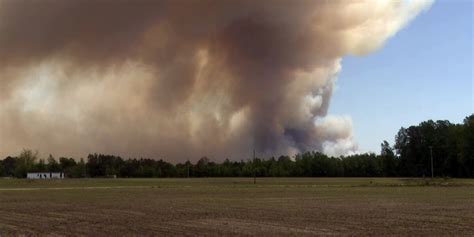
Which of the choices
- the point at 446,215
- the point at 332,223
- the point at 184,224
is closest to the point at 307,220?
the point at 332,223

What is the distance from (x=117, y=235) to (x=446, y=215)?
1997cm

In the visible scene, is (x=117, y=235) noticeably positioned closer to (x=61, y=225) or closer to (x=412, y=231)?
A: (x=61, y=225)

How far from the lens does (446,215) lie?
32.6m

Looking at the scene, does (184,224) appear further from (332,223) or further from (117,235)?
(332,223)

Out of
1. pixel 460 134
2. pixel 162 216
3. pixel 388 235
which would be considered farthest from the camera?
pixel 460 134

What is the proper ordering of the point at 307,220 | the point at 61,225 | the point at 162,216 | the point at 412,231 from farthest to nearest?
the point at 162,216
the point at 307,220
the point at 61,225
the point at 412,231

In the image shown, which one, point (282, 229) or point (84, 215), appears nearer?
point (282, 229)

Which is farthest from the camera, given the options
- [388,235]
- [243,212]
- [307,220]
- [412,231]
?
[243,212]

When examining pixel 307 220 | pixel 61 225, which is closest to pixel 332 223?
pixel 307 220

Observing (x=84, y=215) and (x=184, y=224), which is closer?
(x=184, y=224)

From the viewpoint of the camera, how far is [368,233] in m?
23.3

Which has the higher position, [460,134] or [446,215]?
[460,134]

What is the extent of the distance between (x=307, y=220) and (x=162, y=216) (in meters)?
8.38

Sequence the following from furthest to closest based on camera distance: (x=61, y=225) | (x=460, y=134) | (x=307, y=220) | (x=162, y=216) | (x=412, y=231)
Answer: (x=460, y=134), (x=162, y=216), (x=307, y=220), (x=61, y=225), (x=412, y=231)
